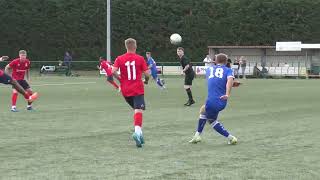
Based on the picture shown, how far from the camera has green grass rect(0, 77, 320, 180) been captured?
8.62 m

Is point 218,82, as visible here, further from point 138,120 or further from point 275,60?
point 275,60

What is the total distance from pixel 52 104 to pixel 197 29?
37.5 m

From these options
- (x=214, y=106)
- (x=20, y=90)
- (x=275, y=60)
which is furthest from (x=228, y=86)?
(x=275, y=60)

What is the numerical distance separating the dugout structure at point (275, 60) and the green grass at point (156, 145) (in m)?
29.9

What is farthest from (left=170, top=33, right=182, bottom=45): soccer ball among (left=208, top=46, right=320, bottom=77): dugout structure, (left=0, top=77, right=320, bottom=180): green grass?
(left=0, top=77, right=320, bottom=180): green grass

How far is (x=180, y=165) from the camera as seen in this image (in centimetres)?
912

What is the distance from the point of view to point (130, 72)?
11.4 metres

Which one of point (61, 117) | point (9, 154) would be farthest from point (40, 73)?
point (9, 154)

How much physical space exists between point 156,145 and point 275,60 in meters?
41.5

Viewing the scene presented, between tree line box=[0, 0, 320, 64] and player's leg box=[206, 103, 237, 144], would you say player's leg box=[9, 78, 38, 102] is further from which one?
tree line box=[0, 0, 320, 64]

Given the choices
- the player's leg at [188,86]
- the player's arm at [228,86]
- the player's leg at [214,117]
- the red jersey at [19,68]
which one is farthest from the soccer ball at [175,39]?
the player's arm at [228,86]

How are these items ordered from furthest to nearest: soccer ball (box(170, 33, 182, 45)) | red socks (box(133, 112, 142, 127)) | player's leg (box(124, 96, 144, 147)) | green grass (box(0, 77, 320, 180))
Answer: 1. soccer ball (box(170, 33, 182, 45))
2. red socks (box(133, 112, 142, 127))
3. player's leg (box(124, 96, 144, 147))
4. green grass (box(0, 77, 320, 180))

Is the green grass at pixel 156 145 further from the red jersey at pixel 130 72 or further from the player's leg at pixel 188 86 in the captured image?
the player's leg at pixel 188 86

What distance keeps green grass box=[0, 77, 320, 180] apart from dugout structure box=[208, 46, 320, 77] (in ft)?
98.2
